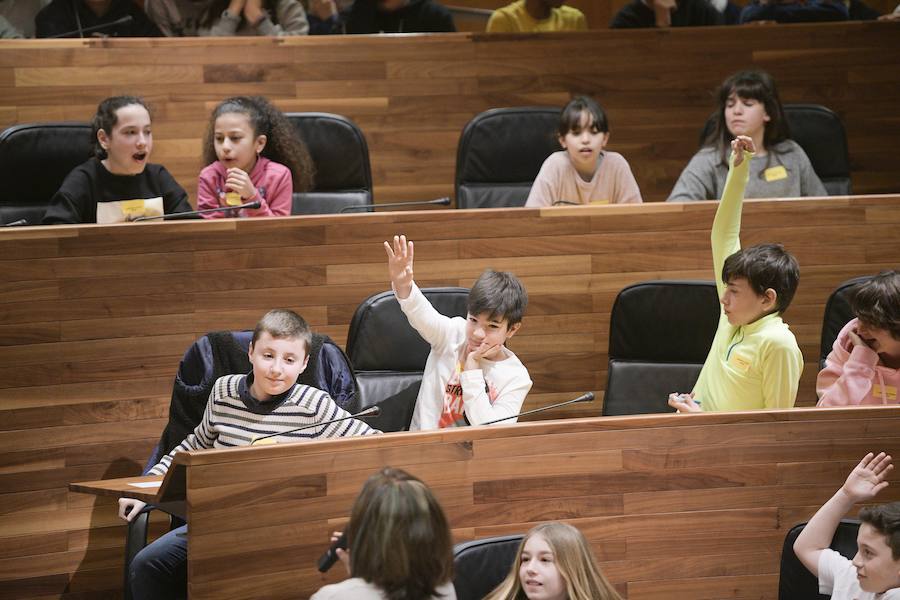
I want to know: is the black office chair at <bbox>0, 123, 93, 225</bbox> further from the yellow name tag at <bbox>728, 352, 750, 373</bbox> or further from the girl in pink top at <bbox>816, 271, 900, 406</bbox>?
the girl in pink top at <bbox>816, 271, 900, 406</bbox>

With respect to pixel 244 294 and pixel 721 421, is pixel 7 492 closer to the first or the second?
pixel 244 294

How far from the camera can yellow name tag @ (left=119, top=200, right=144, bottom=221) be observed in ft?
10.4

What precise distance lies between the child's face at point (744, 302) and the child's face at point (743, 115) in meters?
1.03

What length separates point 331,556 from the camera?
1.91 metres

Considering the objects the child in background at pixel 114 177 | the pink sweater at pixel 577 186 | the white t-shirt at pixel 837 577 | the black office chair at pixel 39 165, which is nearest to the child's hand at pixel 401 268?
A: the child in background at pixel 114 177

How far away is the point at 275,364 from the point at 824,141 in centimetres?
214

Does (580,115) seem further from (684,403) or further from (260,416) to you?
(260,416)

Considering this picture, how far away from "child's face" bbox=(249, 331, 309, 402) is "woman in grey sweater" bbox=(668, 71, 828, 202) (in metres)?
1.44

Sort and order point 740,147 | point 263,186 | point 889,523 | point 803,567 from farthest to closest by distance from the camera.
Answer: point 263,186, point 740,147, point 803,567, point 889,523

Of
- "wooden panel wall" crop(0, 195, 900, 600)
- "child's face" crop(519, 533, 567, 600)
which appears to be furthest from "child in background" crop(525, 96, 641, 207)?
"child's face" crop(519, 533, 567, 600)

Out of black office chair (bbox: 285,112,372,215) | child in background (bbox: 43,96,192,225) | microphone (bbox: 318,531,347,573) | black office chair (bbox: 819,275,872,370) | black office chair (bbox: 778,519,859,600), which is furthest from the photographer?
black office chair (bbox: 285,112,372,215)

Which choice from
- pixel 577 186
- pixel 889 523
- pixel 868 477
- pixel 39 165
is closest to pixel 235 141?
pixel 39 165

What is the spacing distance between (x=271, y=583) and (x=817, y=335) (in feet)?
5.62

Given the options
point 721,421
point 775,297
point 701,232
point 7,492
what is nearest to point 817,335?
point 701,232
